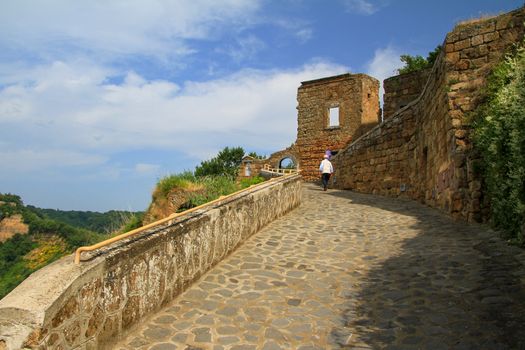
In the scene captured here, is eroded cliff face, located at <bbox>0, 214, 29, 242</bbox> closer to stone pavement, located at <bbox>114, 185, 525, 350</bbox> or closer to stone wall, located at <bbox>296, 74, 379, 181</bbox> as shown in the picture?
stone wall, located at <bbox>296, 74, 379, 181</bbox>

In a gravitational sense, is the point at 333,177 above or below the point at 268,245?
above

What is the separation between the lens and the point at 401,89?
19391 millimetres

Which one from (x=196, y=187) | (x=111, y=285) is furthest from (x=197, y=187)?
(x=111, y=285)

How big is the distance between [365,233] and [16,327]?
656 cm

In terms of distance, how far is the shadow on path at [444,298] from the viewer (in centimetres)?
364

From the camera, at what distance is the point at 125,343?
379 cm

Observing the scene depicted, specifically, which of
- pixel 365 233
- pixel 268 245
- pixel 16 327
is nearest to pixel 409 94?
pixel 365 233

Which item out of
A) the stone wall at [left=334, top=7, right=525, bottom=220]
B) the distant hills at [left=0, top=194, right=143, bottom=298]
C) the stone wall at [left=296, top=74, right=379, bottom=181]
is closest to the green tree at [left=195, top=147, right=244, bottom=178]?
the distant hills at [left=0, top=194, right=143, bottom=298]

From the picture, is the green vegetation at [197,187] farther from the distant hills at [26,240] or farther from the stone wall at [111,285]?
the distant hills at [26,240]

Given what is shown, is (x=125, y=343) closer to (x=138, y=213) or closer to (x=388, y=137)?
(x=388, y=137)

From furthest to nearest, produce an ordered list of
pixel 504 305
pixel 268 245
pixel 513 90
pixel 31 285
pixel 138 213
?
pixel 138 213 → pixel 268 245 → pixel 513 90 → pixel 504 305 → pixel 31 285

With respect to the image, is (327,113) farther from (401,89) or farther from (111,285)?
(111,285)

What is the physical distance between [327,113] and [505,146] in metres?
17.3

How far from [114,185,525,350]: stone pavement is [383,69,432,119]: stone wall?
1270 cm
